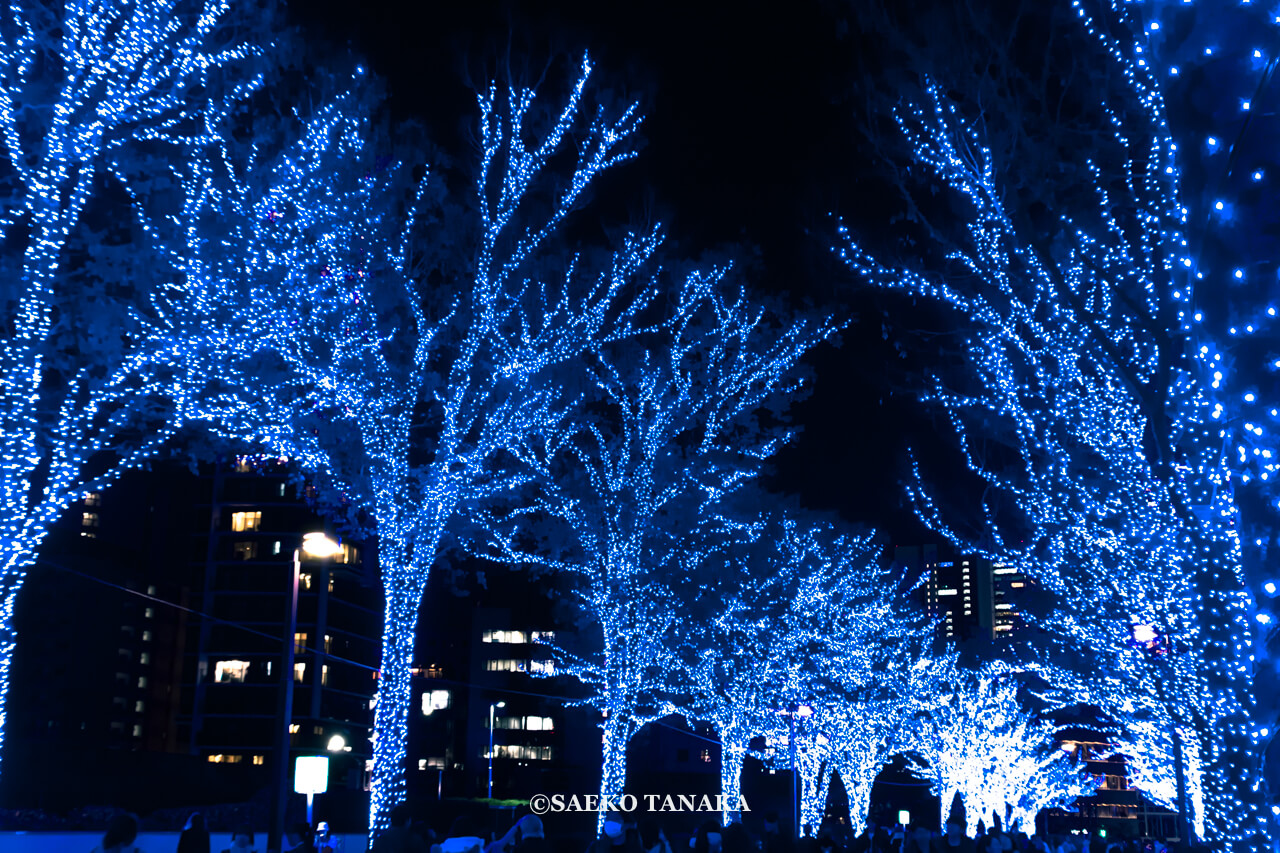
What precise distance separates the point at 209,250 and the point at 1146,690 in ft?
53.0

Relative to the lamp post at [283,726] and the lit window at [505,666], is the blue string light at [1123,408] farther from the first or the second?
the lit window at [505,666]

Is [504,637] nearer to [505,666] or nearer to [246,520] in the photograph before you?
[505,666]

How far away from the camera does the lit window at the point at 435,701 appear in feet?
309

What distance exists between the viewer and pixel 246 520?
278 ft

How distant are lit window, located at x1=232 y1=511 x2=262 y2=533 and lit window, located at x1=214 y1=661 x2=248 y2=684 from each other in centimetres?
1034

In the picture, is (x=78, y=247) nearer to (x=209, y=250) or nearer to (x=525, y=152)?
(x=209, y=250)

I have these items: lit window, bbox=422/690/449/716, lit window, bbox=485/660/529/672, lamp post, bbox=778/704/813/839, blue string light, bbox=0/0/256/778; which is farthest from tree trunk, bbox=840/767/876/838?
lit window, bbox=485/660/529/672

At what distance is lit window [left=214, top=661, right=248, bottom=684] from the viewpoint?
79000mm

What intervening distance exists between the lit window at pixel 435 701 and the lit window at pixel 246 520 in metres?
20.6

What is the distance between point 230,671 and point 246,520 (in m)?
11.6

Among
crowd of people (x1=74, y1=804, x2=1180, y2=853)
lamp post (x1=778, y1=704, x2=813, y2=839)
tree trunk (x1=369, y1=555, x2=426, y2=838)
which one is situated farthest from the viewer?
lamp post (x1=778, y1=704, x2=813, y2=839)

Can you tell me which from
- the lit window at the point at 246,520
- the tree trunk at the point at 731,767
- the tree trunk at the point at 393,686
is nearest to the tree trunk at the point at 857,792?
the tree trunk at the point at 731,767

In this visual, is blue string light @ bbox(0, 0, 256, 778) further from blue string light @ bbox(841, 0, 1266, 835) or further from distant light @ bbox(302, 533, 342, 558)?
blue string light @ bbox(841, 0, 1266, 835)

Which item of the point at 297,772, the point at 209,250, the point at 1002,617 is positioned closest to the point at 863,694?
the point at 297,772
